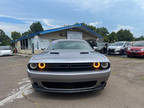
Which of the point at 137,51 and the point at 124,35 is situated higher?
the point at 124,35

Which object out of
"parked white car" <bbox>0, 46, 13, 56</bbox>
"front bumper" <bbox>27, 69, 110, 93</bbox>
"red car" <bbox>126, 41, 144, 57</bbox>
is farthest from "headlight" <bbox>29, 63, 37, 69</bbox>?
"parked white car" <bbox>0, 46, 13, 56</bbox>

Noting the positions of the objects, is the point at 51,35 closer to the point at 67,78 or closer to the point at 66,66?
the point at 66,66

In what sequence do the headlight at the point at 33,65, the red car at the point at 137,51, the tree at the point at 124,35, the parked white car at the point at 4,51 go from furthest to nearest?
the tree at the point at 124,35
the parked white car at the point at 4,51
the red car at the point at 137,51
the headlight at the point at 33,65

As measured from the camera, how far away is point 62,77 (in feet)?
7.18

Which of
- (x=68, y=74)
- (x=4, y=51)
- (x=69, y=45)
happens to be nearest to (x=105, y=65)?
(x=68, y=74)

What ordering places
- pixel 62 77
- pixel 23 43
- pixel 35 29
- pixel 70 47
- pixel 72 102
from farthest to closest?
1. pixel 35 29
2. pixel 23 43
3. pixel 70 47
4. pixel 72 102
5. pixel 62 77

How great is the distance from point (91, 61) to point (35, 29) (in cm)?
6221

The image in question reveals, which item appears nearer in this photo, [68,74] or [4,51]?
[68,74]

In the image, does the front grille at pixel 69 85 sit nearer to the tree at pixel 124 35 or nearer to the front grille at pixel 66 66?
the front grille at pixel 66 66

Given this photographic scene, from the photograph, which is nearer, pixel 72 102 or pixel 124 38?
pixel 72 102

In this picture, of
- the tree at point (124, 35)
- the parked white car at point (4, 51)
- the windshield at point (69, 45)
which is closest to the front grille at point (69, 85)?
the windshield at point (69, 45)

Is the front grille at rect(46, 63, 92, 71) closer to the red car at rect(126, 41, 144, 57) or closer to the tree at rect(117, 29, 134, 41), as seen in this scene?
the red car at rect(126, 41, 144, 57)

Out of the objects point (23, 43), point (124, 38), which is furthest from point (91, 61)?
point (124, 38)

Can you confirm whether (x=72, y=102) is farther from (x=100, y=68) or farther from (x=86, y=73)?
(x=100, y=68)
